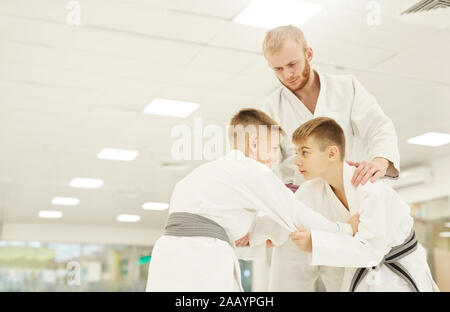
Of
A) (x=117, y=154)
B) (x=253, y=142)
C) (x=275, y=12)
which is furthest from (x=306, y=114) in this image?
(x=117, y=154)

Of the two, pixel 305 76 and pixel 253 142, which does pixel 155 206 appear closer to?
pixel 305 76

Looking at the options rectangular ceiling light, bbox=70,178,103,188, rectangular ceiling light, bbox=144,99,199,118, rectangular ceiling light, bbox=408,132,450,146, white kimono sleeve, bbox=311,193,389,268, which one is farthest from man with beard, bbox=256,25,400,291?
rectangular ceiling light, bbox=70,178,103,188

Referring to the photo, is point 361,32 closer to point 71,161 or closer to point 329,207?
point 329,207

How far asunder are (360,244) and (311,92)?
2.02ft

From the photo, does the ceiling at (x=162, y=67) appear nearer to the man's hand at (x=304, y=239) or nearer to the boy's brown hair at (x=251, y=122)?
the boy's brown hair at (x=251, y=122)

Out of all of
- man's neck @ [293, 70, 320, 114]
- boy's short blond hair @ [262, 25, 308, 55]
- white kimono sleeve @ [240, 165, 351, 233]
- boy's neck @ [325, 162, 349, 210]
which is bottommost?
white kimono sleeve @ [240, 165, 351, 233]

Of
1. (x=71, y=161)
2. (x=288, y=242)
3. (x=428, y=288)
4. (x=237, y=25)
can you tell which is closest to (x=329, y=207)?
(x=288, y=242)

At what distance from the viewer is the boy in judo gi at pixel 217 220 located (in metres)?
1.48

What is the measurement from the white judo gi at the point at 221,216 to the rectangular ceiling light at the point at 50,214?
30.8 feet

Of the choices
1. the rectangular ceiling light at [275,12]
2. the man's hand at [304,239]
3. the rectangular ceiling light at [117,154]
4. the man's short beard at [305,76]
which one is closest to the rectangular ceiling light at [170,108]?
the rectangular ceiling light at [117,154]

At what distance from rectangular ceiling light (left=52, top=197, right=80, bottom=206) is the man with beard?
25.3ft

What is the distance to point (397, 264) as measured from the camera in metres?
1.65

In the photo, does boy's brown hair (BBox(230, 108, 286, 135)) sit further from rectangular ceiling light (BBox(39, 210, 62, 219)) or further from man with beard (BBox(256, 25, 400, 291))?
rectangular ceiling light (BBox(39, 210, 62, 219))

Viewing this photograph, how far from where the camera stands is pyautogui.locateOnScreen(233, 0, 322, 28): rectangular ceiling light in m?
3.36
